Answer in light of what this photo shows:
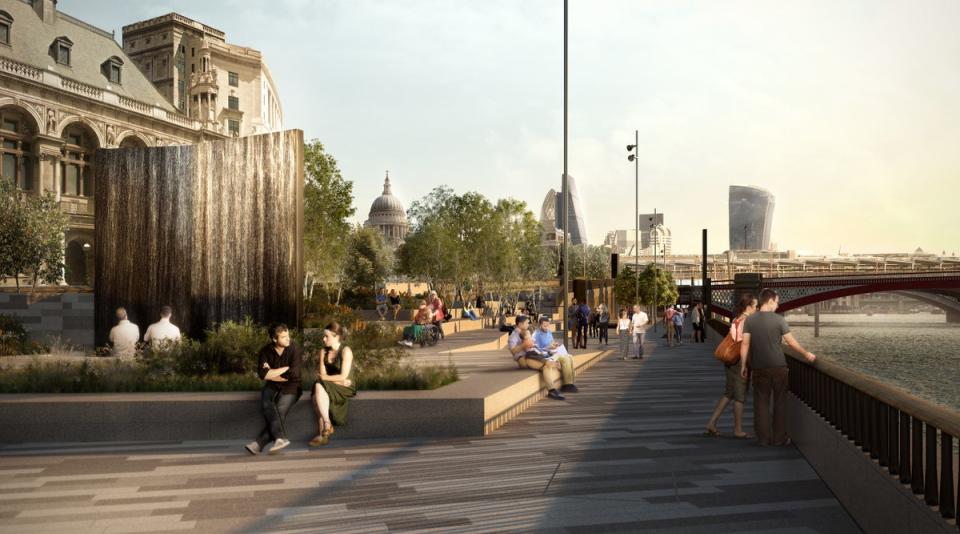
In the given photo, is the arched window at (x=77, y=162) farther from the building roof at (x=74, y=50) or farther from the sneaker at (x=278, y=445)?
the sneaker at (x=278, y=445)

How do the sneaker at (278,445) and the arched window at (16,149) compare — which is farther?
the arched window at (16,149)

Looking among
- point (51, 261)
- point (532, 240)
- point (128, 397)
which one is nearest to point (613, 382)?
point (128, 397)

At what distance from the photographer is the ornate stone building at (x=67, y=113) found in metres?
49.6

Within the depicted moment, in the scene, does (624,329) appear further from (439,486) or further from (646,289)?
(646,289)

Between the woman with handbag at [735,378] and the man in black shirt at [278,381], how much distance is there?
512cm

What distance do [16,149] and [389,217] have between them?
135 metres

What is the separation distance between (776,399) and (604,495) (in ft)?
11.3

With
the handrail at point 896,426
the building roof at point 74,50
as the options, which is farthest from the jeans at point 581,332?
the building roof at point 74,50

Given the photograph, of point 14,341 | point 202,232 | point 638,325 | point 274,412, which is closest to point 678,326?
point 638,325

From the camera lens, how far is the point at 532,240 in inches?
2825

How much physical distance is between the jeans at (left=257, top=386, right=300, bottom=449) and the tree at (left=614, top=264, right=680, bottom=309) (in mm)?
64570

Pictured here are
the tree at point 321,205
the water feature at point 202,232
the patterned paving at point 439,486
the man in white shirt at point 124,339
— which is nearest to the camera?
the patterned paving at point 439,486

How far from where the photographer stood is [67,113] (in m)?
51.9

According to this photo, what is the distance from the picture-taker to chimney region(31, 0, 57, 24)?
188ft
